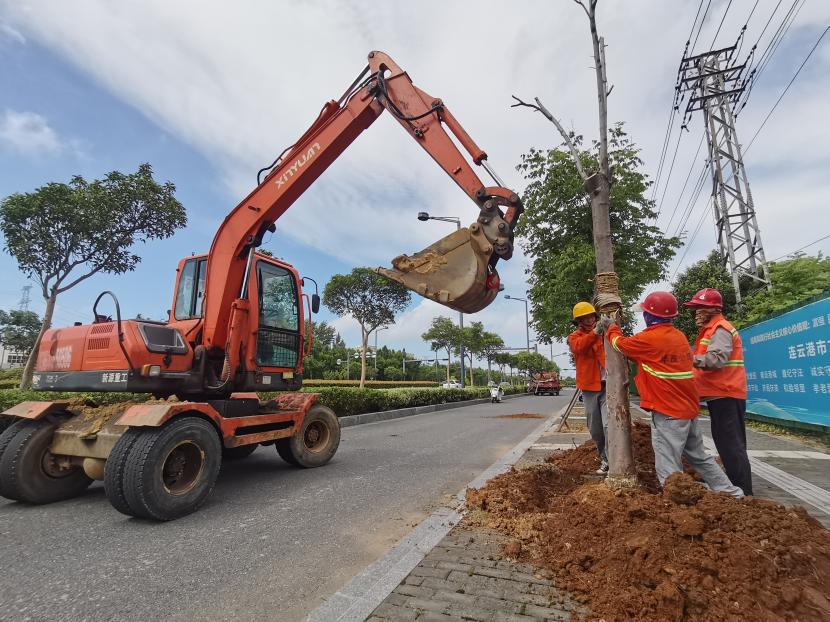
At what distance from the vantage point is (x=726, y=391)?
12.2 feet

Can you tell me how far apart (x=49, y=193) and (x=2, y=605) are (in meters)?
13.3

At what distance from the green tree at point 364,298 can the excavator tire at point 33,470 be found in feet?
69.5

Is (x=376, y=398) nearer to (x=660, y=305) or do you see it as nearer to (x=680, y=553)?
(x=660, y=305)

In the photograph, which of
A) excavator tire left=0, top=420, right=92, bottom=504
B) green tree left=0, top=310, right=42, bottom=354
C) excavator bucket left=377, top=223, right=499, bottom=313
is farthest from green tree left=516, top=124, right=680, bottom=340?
green tree left=0, top=310, right=42, bottom=354

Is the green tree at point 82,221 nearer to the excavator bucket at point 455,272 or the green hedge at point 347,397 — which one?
the green hedge at point 347,397

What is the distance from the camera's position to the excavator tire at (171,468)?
12.2ft

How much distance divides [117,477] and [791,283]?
17.5m

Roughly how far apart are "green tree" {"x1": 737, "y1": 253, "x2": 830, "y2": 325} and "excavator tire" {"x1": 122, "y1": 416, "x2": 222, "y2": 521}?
14.3 metres

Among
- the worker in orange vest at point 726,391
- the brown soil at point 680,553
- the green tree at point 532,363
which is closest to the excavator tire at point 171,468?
the brown soil at point 680,553

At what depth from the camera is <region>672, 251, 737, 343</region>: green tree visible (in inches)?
667

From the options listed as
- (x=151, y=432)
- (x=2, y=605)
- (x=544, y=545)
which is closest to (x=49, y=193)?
(x=151, y=432)

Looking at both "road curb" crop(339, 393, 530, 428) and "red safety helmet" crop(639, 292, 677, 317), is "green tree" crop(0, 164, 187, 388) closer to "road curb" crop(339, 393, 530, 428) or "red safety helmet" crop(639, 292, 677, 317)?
"road curb" crop(339, 393, 530, 428)

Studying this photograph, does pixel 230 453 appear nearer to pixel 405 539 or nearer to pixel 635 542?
pixel 405 539

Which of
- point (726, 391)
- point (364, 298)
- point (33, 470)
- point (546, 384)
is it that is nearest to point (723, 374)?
point (726, 391)
